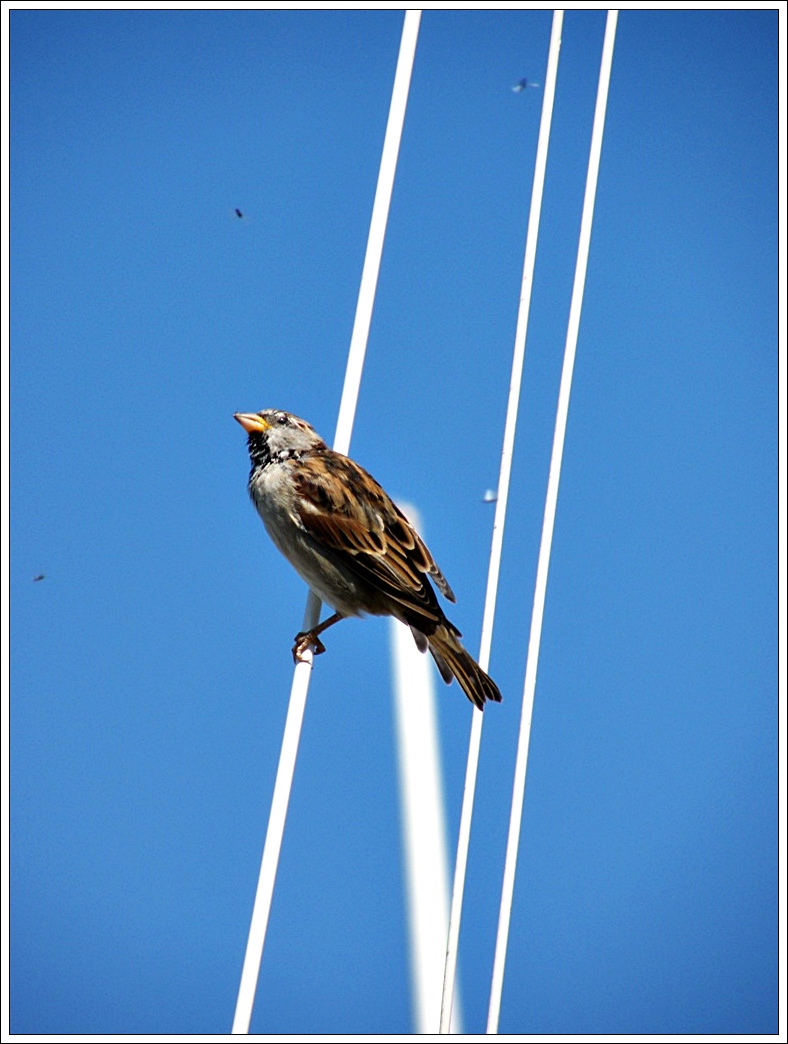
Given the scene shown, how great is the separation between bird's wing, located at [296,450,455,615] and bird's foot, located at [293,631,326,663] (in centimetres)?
42

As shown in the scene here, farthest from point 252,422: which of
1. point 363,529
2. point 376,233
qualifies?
point 376,233

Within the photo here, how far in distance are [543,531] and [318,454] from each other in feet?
4.76

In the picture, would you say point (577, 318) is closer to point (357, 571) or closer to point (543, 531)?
point (543, 531)

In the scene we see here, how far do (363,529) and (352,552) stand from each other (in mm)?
203

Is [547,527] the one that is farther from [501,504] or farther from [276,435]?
[276,435]

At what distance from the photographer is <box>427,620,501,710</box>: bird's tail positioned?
17.3ft

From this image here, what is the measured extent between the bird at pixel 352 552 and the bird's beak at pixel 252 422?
0.21 metres

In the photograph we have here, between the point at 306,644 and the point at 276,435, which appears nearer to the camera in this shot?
the point at 306,644

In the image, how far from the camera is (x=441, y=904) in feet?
21.4

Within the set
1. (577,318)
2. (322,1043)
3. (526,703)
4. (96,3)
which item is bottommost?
(322,1043)


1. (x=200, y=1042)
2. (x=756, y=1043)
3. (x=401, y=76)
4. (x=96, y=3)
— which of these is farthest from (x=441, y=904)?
(x=96, y=3)

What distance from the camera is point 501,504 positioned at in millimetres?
4793

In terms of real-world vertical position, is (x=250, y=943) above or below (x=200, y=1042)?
above

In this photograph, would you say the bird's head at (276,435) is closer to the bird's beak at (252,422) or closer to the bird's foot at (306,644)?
the bird's beak at (252,422)
